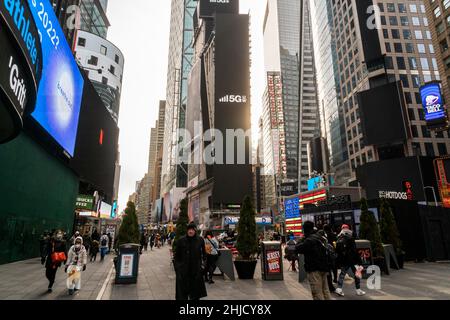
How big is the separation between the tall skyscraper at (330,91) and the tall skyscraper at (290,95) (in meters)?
41.1

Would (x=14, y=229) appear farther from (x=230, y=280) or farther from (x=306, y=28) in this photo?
(x=306, y=28)

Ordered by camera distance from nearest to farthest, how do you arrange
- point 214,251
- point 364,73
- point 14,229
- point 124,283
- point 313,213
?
point 124,283, point 214,251, point 14,229, point 313,213, point 364,73

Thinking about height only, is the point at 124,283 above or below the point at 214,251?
below

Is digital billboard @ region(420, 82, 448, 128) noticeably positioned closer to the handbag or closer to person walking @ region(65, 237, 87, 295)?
person walking @ region(65, 237, 87, 295)

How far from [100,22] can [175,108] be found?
57.4 m

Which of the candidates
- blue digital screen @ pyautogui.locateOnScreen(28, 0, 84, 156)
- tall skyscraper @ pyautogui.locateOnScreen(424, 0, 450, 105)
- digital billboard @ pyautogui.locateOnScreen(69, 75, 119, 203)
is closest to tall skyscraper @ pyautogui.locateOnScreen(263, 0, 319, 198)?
tall skyscraper @ pyautogui.locateOnScreen(424, 0, 450, 105)

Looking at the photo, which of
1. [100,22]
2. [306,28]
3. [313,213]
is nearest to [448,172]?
[313,213]

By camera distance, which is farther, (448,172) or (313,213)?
(448,172)

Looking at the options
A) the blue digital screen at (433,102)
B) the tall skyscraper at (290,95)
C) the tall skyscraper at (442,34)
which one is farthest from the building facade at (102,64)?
the tall skyscraper at (290,95)

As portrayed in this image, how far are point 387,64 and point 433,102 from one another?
111 ft

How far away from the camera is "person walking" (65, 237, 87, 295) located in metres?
8.85

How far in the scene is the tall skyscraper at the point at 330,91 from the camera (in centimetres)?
7431

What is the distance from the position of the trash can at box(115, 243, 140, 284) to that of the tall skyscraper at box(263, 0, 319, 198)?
11614cm

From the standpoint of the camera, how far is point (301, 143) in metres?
136
